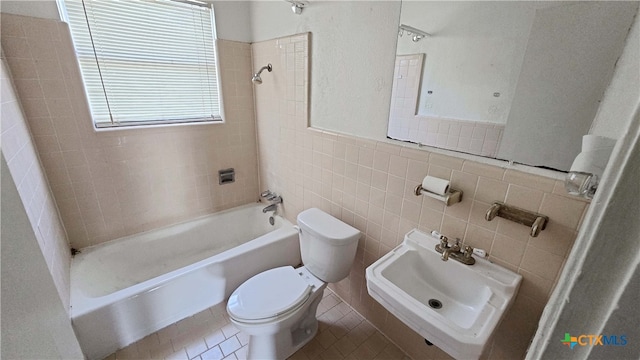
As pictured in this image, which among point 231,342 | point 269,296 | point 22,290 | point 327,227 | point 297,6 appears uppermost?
point 297,6

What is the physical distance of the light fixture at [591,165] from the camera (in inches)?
25.9

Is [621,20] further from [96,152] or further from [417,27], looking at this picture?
[96,152]

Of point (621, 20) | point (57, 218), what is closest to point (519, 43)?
point (621, 20)

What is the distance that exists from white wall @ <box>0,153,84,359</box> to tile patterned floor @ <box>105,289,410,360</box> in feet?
4.25

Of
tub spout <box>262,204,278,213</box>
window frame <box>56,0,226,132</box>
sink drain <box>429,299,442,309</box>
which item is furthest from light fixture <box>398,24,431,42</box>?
tub spout <box>262,204,278,213</box>

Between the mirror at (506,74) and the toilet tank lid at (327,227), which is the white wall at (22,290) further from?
the mirror at (506,74)

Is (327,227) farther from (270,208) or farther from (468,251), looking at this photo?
(270,208)

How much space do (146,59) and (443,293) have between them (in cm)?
231

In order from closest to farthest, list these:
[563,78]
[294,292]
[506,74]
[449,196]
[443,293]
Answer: [563,78] < [506,74] < [449,196] < [443,293] < [294,292]

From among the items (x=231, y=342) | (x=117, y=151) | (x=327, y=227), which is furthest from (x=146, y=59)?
(x=231, y=342)

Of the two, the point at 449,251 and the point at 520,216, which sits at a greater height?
the point at 520,216

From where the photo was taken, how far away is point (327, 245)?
1.49 meters

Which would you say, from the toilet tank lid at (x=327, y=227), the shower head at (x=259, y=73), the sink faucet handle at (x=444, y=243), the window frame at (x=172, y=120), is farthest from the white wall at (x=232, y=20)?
the sink faucet handle at (x=444, y=243)

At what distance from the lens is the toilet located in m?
1.31
